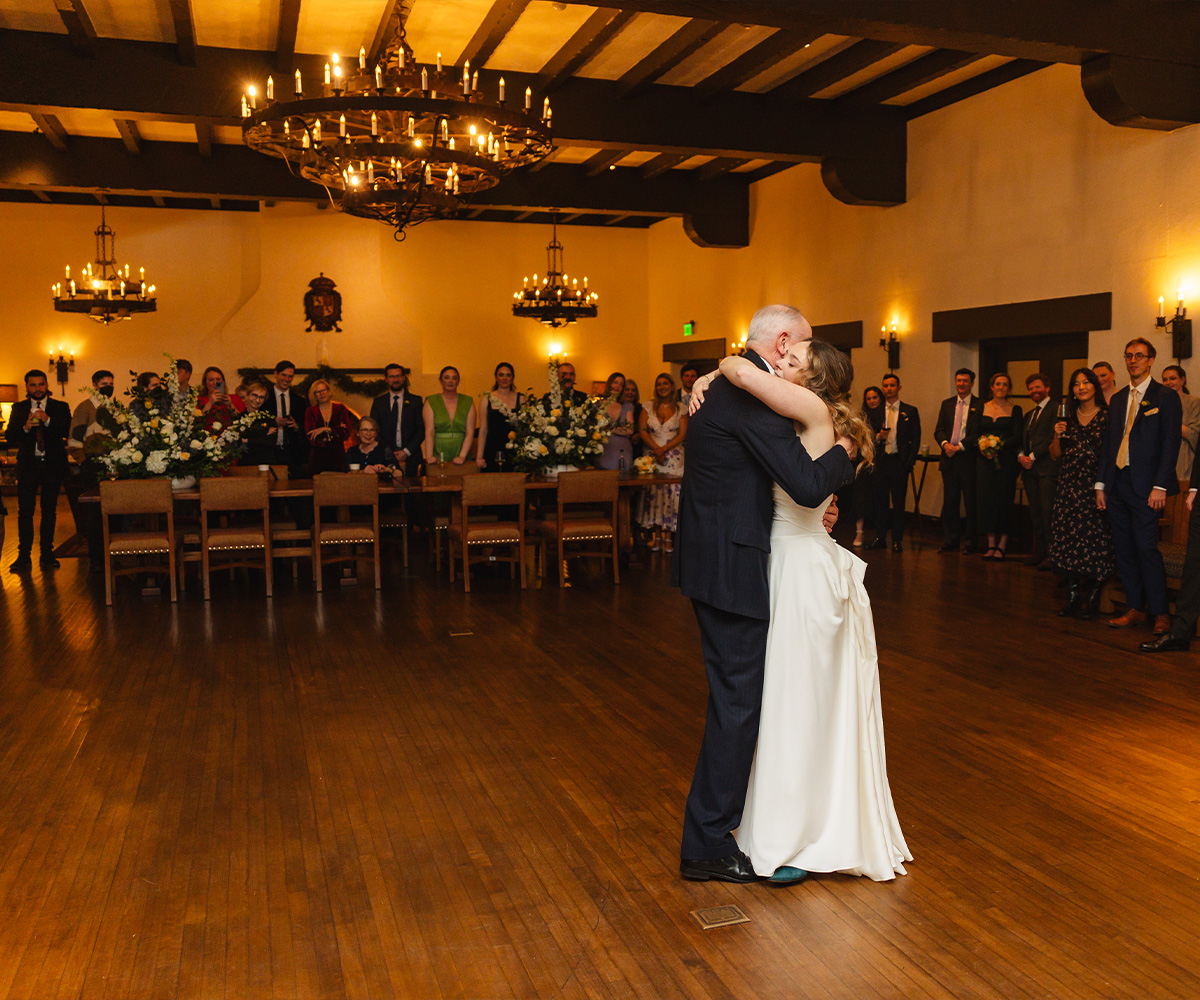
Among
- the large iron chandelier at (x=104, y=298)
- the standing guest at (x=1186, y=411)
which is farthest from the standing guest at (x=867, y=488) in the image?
the large iron chandelier at (x=104, y=298)

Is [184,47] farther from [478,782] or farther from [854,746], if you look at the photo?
[854,746]

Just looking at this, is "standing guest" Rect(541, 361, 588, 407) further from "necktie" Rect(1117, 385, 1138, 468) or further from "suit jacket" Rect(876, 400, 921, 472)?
"necktie" Rect(1117, 385, 1138, 468)

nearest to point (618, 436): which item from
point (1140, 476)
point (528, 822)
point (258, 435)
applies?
point (258, 435)

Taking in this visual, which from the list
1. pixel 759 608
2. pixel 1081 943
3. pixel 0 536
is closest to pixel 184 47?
pixel 0 536

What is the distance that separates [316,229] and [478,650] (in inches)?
427

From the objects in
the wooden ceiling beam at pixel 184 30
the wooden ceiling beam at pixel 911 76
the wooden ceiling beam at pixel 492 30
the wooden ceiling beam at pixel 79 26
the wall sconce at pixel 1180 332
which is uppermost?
the wooden ceiling beam at pixel 911 76

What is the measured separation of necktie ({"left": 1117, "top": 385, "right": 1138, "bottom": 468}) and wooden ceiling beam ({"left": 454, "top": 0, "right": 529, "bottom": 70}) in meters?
4.84

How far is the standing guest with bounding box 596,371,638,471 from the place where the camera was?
9.40 m

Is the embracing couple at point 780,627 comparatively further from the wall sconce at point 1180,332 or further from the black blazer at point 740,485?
the wall sconce at point 1180,332

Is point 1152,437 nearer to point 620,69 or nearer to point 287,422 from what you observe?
point 620,69

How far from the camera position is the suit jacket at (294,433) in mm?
9773

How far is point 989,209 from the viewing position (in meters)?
10.1

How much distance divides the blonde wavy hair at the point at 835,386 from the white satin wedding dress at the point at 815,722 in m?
0.25

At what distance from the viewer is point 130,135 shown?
10.8 metres
